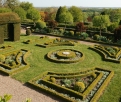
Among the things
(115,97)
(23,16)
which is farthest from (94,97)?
(23,16)

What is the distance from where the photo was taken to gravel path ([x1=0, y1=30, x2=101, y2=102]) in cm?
1165

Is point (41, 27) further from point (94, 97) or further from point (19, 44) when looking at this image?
point (94, 97)

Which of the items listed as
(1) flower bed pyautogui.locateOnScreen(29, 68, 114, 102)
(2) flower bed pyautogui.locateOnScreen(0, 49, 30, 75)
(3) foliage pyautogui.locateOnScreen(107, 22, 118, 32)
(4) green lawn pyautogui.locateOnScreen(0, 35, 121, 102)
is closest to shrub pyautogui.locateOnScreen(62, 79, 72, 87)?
(1) flower bed pyautogui.locateOnScreen(29, 68, 114, 102)

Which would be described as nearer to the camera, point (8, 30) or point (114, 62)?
point (114, 62)

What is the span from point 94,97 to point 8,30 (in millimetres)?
20845

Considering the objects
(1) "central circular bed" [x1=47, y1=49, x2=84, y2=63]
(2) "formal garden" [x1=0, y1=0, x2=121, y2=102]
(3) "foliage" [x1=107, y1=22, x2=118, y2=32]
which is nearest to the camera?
(2) "formal garden" [x1=0, y1=0, x2=121, y2=102]

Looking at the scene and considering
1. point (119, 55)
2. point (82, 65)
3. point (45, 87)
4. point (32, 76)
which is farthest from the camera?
point (119, 55)

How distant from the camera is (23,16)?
39.2 metres

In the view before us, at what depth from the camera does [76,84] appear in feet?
40.9

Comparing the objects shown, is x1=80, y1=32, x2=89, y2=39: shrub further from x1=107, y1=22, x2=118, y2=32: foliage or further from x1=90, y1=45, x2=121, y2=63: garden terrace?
x1=107, y1=22, x2=118, y2=32: foliage

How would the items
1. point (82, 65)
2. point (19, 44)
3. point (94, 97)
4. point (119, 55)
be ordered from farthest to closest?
point (19, 44) → point (119, 55) → point (82, 65) → point (94, 97)

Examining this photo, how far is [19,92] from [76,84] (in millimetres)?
4513

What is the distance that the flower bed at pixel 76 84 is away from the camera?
38.7 feet

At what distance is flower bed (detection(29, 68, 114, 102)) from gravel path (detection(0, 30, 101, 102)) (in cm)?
55
